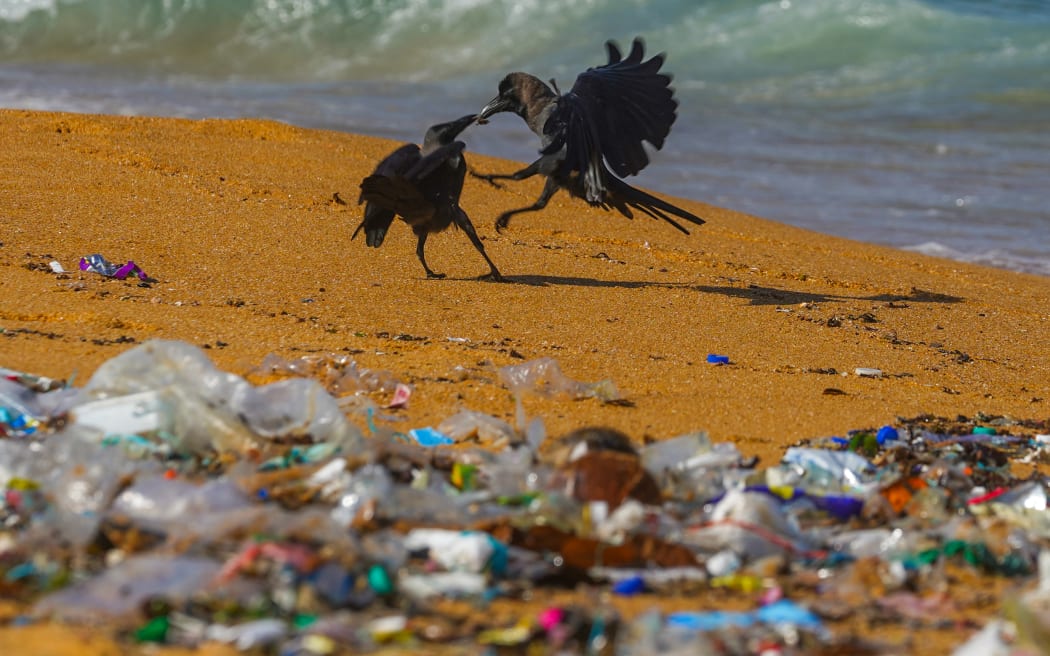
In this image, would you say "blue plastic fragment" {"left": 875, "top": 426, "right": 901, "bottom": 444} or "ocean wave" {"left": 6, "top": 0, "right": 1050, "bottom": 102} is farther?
"ocean wave" {"left": 6, "top": 0, "right": 1050, "bottom": 102}

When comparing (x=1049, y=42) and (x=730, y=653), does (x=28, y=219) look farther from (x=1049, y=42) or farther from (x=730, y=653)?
(x=1049, y=42)

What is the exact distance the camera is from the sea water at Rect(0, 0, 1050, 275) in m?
10.9

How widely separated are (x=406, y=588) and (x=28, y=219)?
4.39 metres

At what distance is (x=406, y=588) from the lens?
8.13 ft

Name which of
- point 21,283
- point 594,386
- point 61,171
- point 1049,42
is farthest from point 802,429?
point 1049,42

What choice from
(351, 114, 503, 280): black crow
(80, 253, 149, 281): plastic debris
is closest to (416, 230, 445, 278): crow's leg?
(351, 114, 503, 280): black crow

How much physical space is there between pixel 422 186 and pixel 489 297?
0.59m

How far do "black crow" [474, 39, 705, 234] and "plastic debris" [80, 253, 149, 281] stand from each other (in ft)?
5.16

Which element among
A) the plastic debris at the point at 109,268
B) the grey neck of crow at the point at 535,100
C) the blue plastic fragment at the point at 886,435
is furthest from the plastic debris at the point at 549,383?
the plastic debris at the point at 109,268

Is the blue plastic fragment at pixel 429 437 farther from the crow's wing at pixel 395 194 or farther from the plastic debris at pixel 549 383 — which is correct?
the crow's wing at pixel 395 194

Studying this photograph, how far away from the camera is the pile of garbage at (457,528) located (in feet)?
7.63

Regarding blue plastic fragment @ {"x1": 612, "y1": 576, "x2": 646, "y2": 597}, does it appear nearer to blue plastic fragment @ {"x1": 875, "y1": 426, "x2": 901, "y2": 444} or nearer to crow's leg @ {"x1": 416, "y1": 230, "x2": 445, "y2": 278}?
blue plastic fragment @ {"x1": 875, "y1": 426, "x2": 901, "y2": 444}

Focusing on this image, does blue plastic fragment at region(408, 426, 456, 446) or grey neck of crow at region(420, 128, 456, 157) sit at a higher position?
grey neck of crow at region(420, 128, 456, 157)

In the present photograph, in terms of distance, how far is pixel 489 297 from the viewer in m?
5.63
